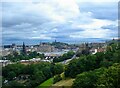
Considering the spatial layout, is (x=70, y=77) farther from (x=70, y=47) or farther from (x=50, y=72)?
(x=70, y=47)

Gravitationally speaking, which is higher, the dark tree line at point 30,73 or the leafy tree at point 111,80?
the leafy tree at point 111,80

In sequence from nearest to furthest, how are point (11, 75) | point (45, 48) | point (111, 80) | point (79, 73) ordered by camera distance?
point (111, 80), point (79, 73), point (11, 75), point (45, 48)

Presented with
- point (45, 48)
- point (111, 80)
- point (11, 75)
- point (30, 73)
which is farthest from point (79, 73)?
point (45, 48)

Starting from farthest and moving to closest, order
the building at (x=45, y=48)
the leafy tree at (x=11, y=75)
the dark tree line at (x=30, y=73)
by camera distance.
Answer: the building at (x=45, y=48), the leafy tree at (x=11, y=75), the dark tree line at (x=30, y=73)

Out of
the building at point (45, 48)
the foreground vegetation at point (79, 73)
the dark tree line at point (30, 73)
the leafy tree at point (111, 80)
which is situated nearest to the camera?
the leafy tree at point (111, 80)

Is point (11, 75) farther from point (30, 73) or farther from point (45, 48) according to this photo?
point (45, 48)

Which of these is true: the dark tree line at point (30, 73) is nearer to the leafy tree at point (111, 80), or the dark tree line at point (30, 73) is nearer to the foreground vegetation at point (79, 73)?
the foreground vegetation at point (79, 73)

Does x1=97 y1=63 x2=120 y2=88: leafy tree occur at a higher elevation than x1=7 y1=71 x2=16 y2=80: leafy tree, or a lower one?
higher

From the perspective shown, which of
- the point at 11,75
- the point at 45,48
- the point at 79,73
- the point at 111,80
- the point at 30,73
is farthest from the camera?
the point at 45,48

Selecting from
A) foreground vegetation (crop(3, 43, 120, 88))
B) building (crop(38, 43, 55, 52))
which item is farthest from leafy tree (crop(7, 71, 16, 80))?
building (crop(38, 43, 55, 52))

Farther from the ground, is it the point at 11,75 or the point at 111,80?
the point at 111,80

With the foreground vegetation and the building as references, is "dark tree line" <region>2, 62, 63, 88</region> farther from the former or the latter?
the building

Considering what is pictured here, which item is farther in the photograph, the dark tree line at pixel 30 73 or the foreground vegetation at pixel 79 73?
the dark tree line at pixel 30 73

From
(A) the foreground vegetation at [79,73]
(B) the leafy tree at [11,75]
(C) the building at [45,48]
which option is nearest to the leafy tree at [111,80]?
(A) the foreground vegetation at [79,73]
